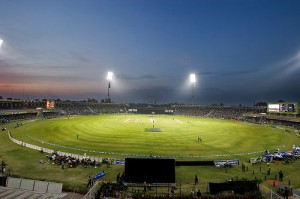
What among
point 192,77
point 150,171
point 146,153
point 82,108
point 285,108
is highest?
point 192,77

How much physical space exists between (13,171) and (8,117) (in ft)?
283

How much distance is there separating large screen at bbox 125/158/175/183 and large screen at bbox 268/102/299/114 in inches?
3339

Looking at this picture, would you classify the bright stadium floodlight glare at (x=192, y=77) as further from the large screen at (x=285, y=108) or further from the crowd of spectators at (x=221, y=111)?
the crowd of spectators at (x=221, y=111)

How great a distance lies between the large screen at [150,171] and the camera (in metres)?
27.3

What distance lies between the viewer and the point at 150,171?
27547mm

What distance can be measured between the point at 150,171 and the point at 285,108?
294 feet

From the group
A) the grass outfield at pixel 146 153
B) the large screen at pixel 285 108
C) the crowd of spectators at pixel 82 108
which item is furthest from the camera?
the crowd of spectators at pixel 82 108

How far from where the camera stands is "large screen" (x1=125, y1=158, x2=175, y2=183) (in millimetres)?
27297

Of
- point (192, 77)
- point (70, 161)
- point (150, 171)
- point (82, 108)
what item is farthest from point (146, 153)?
point (82, 108)

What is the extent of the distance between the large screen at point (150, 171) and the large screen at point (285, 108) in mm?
84814

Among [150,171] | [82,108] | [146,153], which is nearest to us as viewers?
[150,171]

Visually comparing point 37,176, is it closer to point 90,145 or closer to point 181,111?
point 90,145

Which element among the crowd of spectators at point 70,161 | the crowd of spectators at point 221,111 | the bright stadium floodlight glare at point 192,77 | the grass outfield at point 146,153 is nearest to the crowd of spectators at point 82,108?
the crowd of spectators at point 221,111

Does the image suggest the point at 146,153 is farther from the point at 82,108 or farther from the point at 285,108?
the point at 82,108
